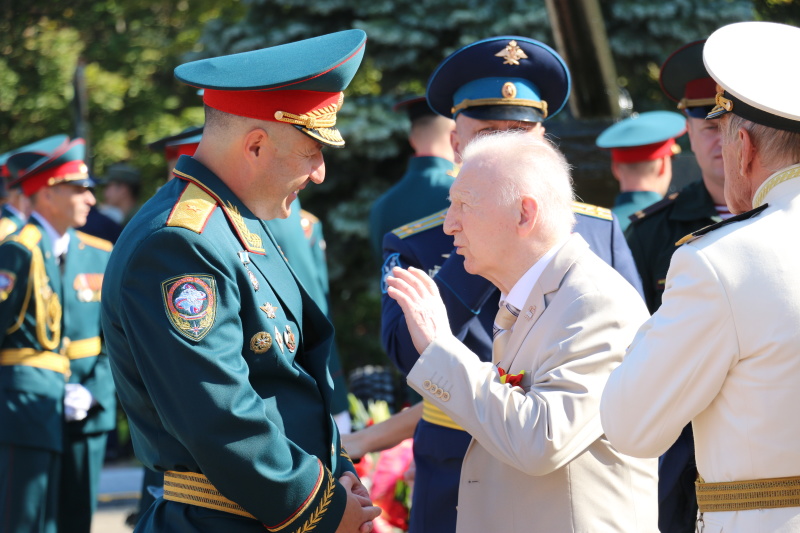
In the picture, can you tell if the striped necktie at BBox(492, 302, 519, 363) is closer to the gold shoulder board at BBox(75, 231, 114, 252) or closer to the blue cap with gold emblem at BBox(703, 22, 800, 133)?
the blue cap with gold emblem at BBox(703, 22, 800, 133)

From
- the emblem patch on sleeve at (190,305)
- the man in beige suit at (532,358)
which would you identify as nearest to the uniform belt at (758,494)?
the man in beige suit at (532,358)

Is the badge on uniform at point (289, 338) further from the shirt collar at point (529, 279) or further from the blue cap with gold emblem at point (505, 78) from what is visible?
the blue cap with gold emblem at point (505, 78)

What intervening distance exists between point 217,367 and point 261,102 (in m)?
0.74

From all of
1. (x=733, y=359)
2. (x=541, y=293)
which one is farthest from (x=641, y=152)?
(x=733, y=359)

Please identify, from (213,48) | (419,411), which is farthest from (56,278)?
(213,48)

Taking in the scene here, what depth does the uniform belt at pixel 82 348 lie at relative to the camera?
19.7ft

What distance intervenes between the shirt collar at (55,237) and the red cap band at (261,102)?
379cm

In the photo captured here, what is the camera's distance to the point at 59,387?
577 cm

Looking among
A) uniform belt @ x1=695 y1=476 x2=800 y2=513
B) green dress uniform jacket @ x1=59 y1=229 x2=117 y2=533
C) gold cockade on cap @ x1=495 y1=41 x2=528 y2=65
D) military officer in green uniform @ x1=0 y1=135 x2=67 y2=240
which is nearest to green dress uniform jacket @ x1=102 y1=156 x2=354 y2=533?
uniform belt @ x1=695 y1=476 x2=800 y2=513

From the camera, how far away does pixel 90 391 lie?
19.6ft

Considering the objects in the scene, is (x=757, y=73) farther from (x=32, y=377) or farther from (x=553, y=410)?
(x=32, y=377)

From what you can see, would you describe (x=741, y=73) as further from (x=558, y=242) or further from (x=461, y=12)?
(x=461, y=12)

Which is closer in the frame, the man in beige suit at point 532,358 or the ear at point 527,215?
the man in beige suit at point 532,358

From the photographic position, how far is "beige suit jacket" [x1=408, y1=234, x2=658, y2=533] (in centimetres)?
249
